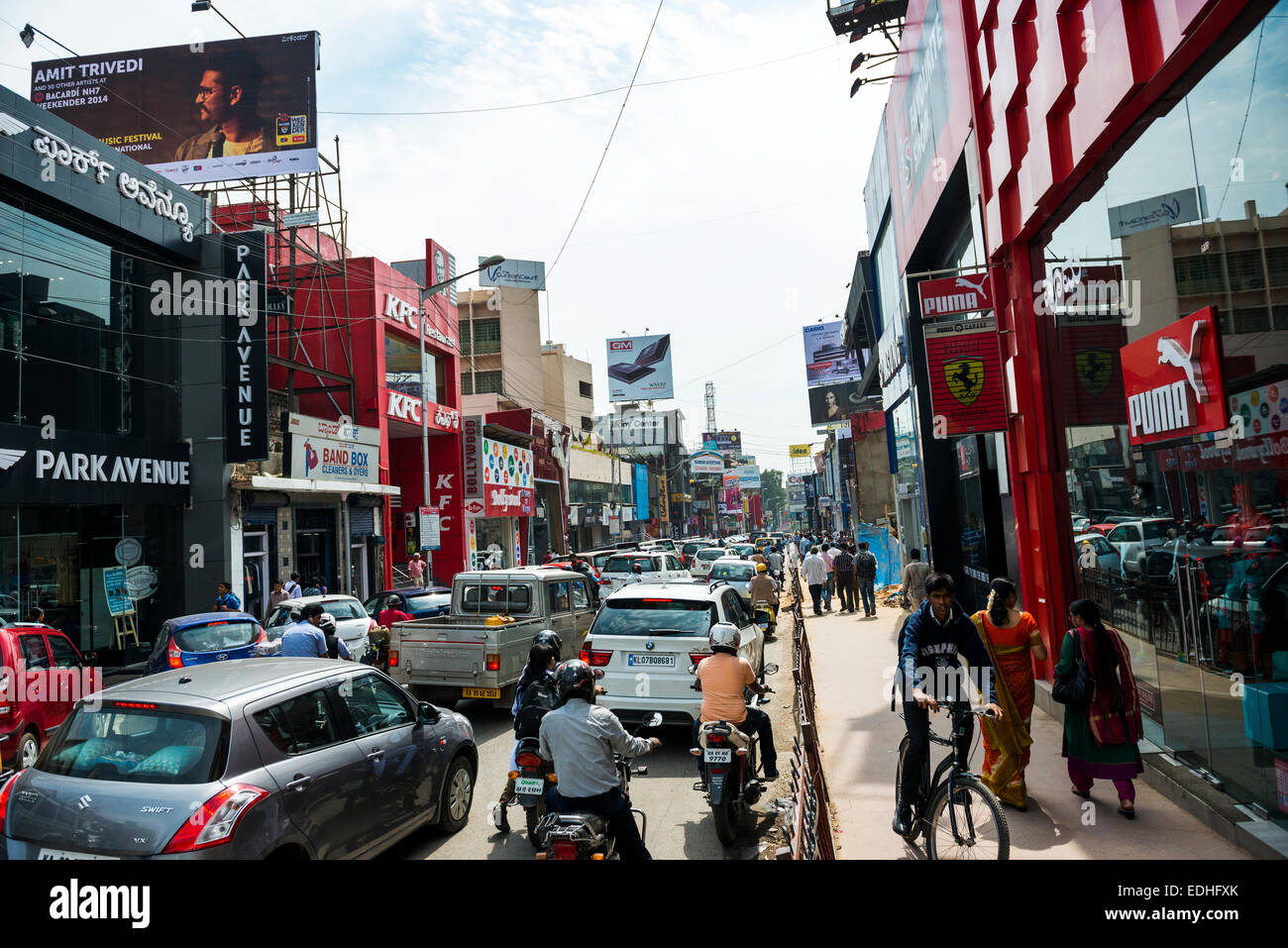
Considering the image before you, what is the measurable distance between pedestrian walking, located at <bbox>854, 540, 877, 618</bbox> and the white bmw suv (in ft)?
35.5

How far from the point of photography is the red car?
7668mm

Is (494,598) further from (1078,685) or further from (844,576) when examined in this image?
(844,576)

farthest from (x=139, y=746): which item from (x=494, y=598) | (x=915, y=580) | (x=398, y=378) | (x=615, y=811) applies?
(x=398, y=378)

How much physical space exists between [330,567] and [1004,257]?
64.6ft

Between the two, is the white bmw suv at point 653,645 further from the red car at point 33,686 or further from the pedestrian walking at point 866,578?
the pedestrian walking at point 866,578

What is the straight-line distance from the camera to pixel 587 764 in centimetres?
450

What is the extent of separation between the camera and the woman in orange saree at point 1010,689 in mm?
5934

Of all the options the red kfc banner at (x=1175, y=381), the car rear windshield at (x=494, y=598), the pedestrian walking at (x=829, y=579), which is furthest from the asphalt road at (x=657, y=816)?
the pedestrian walking at (x=829, y=579)

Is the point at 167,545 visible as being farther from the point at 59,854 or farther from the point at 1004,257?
the point at 1004,257

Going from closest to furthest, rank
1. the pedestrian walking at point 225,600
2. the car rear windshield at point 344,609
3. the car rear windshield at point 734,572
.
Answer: the car rear windshield at point 344,609
the pedestrian walking at point 225,600
the car rear windshield at point 734,572

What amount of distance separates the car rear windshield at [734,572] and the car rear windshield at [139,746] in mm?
15883

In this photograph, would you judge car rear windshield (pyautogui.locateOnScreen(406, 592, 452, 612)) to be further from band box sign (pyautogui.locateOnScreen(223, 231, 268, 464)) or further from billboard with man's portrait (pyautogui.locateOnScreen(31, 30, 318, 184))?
billboard with man's portrait (pyautogui.locateOnScreen(31, 30, 318, 184))

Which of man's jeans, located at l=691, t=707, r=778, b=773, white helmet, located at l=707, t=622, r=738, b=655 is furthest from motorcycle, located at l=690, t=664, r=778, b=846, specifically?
white helmet, located at l=707, t=622, r=738, b=655

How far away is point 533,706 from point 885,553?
771 inches
